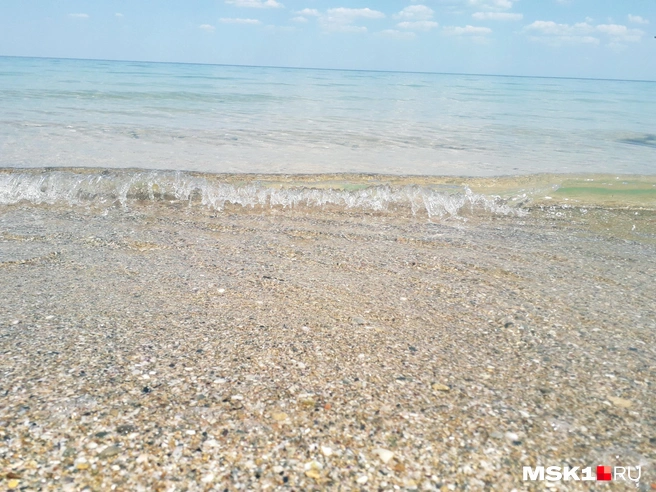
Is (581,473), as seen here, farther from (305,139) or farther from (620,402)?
(305,139)

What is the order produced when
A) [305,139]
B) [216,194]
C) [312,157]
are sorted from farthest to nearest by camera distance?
[305,139], [312,157], [216,194]

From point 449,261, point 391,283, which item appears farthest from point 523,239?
point 391,283

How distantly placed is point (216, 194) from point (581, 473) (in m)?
6.18

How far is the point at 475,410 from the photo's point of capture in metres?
2.71

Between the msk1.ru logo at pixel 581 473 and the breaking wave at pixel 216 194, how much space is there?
494 centimetres

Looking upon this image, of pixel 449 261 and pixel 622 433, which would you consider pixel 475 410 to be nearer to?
pixel 622 433

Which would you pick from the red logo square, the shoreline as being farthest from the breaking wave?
the red logo square

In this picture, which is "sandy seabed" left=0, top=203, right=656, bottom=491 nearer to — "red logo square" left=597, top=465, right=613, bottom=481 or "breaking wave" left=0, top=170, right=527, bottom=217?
"red logo square" left=597, top=465, right=613, bottom=481

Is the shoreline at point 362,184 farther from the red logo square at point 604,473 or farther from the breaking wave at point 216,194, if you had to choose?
the red logo square at point 604,473

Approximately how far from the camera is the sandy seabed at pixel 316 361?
2289 millimetres

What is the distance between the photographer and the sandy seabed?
2.29 m

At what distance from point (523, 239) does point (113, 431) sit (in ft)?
15.9

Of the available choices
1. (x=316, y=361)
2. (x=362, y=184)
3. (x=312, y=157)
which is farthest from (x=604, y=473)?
(x=312, y=157)

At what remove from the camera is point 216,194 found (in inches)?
301
